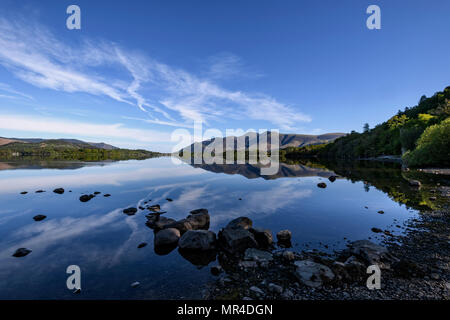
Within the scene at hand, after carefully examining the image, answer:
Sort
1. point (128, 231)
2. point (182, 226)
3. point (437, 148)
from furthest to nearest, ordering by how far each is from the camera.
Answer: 1. point (437, 148)
2. point (128, 231)
3. point (182, 226)

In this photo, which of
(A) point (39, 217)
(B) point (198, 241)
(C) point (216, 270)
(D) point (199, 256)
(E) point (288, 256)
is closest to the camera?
(C) point (216, 270)

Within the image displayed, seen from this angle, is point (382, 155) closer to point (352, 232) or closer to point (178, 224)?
point (352, 232)

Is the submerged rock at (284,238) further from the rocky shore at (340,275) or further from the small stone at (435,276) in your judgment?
the small stone at (435,276)

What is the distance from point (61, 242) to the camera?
55.1ft

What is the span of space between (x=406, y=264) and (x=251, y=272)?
29.1 ft

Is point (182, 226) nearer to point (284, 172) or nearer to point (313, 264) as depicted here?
point (313, 264)

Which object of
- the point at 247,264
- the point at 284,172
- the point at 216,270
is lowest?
the point at 216,270

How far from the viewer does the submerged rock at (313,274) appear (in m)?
9.94

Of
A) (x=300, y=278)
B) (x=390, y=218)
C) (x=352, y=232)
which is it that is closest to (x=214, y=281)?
(x=300, y=278)

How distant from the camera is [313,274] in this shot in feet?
33.8

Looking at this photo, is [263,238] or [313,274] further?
[263,238]

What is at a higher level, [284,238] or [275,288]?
[275,288]

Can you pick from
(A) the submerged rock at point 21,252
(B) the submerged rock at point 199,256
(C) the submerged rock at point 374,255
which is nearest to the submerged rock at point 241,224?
(B) the submerged rock at point 199,256

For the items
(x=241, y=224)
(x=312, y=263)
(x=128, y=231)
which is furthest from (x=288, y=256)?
(x=128, y=231)
